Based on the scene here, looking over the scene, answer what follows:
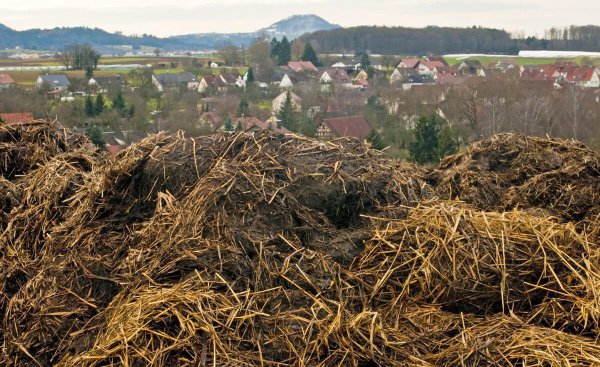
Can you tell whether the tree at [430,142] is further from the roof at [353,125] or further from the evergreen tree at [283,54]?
the evergreen tree at [283,54]

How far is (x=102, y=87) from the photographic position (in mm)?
56812

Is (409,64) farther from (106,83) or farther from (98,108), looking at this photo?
(98,108)

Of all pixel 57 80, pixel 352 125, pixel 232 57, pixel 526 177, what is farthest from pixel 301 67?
pixel 526 177

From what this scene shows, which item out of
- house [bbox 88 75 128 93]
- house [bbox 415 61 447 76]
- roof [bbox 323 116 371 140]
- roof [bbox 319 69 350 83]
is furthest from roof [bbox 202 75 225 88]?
house [bbox 415 61 447 76]

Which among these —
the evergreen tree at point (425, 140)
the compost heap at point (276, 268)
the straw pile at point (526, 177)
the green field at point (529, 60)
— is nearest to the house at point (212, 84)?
the evergreen tree at point (425, 140)

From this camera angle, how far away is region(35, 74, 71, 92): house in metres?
52.9

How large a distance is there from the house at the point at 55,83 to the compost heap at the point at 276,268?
50305mm

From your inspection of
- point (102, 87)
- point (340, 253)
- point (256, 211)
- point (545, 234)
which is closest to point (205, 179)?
point (256, 211)

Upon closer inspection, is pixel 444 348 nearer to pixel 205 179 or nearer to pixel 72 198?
pixel 205 179

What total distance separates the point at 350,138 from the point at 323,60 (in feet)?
396

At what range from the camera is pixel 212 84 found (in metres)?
Answer: 68.1

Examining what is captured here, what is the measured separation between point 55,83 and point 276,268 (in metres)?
58.5

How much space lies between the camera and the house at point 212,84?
2518 inches

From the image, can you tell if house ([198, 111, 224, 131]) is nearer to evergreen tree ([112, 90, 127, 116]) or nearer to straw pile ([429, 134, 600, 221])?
evergreen tree ([112, 90, 127, 116])
